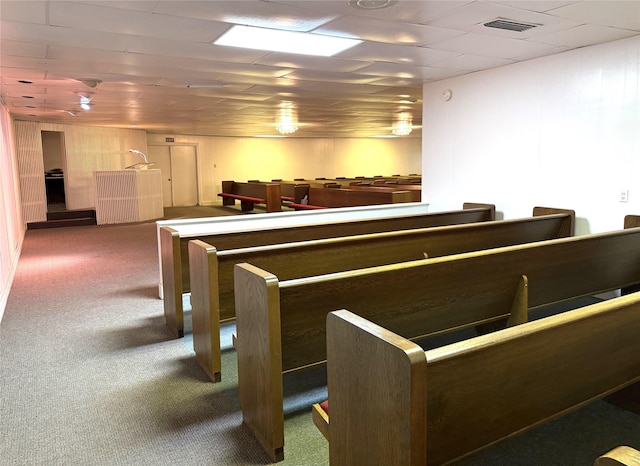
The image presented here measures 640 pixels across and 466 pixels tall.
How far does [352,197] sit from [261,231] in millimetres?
3905

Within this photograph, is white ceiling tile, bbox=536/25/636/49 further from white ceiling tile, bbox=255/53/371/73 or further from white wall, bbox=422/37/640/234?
white ceiling tile, bbox=255/53/371/73

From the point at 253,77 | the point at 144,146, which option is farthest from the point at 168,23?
the point at 144,146

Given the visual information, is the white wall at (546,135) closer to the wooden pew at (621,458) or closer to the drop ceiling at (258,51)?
the drop ceiling at (258,51)

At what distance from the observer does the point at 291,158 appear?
48.8 feet

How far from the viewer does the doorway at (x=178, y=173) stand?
1307 centimetres

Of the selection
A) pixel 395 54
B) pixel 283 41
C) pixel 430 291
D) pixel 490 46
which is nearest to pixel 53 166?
pixel 283 41

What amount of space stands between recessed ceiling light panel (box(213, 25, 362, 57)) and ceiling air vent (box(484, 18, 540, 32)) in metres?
0.94

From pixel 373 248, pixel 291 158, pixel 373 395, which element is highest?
pixel 291 158

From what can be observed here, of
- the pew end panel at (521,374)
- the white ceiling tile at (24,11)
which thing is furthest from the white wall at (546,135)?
the white ceiling tile at (24,11)

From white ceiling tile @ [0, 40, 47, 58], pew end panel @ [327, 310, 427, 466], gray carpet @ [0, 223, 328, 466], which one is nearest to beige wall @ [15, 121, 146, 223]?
gray carpet @ [0, 223, 328, 466]

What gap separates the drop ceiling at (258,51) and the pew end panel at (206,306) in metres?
1.44

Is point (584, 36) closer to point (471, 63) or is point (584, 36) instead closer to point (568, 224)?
point (471, 63)

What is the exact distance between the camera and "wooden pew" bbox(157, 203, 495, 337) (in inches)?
128

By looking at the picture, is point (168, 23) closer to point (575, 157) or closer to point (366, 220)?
point (366, 220)
